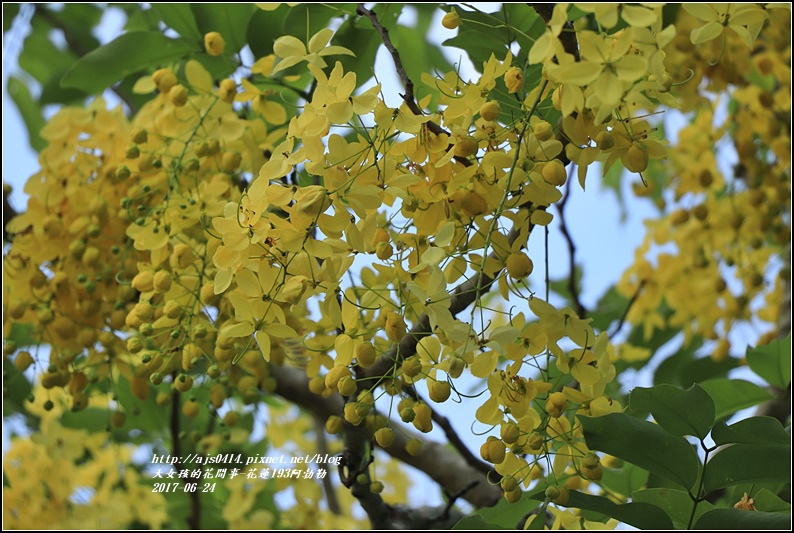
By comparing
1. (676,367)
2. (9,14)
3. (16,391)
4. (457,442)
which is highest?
(9,14)

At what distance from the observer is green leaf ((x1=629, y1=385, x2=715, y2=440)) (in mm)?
767

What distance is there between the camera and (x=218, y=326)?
0.95 metres

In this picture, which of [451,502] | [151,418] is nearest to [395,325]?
[451,502]

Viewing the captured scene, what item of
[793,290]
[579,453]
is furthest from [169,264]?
[793,290]

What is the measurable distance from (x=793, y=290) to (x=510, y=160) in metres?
0.99

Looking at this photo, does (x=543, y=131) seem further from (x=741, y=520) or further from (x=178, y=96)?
(x=178, y=96)

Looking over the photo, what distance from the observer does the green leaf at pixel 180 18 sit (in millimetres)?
1241

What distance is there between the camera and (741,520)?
0.73m

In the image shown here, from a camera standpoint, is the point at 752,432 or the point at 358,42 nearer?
the point at 752,432

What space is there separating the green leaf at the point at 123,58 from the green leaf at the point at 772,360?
2.89 feet

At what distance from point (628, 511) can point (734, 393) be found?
488 millimetres

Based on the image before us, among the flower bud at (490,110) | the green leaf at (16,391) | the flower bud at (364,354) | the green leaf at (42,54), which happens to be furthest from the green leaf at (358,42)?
the green leaf at (42,54)

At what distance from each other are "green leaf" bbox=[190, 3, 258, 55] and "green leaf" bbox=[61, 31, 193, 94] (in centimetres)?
5

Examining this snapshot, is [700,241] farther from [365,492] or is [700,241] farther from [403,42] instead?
[365,492]
